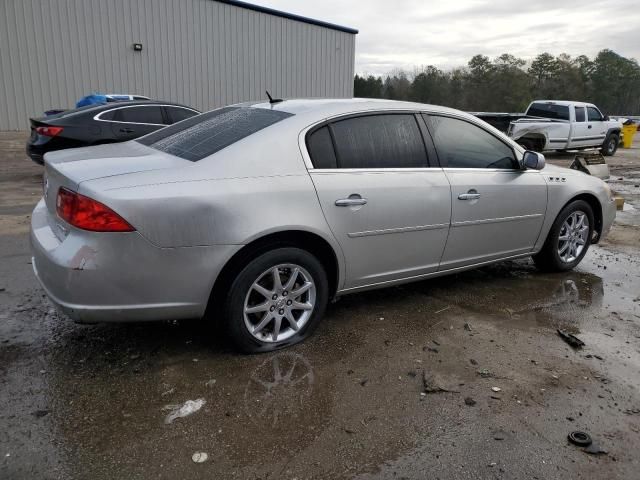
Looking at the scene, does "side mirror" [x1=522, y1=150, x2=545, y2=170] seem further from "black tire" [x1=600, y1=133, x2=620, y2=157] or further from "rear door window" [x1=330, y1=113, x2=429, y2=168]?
"black tire" [x1=600, y1=133, x2=620, y2=157]

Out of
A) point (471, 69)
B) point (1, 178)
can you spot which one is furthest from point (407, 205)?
point (471, 69)

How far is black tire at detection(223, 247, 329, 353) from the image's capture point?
3.10 metres

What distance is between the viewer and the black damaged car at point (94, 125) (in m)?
9.00

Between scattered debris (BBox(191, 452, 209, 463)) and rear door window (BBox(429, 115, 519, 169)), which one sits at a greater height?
rear door window (BBox(429, 115, 519, 169))

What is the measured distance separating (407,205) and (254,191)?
3.90 feet

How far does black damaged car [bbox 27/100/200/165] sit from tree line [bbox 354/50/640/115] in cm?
3913

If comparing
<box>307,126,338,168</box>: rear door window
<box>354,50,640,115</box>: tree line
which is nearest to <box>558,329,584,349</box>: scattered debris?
<box>307,126,338,168</box>: rear door window

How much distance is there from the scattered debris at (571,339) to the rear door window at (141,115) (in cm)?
842

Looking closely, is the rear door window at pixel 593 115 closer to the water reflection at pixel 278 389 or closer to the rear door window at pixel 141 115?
the rear door window at pixel 141 115

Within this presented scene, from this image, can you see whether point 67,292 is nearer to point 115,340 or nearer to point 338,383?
point 115,340

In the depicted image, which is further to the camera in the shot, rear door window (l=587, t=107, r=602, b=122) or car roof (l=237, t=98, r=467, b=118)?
rear door window (l=587, t=107, r=602, b=122)

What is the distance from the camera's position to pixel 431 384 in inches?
120

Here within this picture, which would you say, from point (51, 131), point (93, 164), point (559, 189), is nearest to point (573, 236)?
point (559, 189)

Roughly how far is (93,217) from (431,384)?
2069mm
